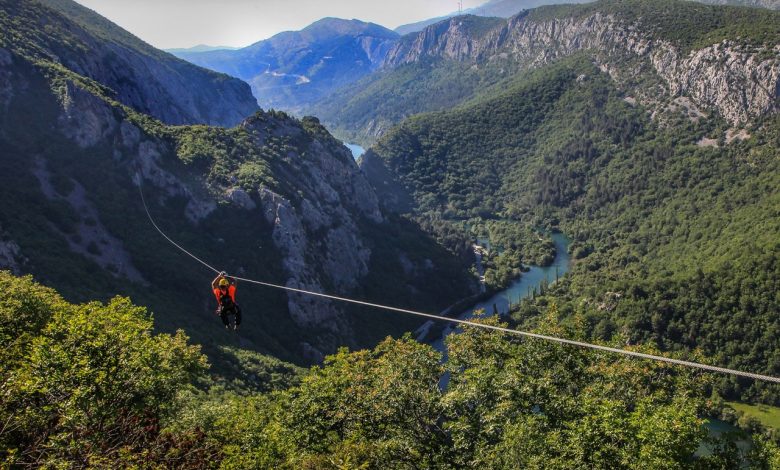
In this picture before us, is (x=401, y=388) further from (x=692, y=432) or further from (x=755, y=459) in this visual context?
(x=755, y=459)

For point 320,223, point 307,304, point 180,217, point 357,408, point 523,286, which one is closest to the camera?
point 357,408

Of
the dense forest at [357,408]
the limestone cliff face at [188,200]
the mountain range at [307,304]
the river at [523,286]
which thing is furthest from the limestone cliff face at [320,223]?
the dense forest at [357,408]

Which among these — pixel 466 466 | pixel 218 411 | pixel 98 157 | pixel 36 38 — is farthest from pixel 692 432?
pixel 36 38

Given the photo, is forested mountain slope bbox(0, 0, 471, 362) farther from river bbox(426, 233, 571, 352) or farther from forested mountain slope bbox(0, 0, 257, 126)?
river bbox(426, 233, 571, 352)

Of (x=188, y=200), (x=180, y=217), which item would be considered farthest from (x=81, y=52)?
(x=180, y=217)

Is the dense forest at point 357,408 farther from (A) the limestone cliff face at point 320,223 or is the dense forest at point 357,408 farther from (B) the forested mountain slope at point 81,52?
(B) the forested mountain slope at point 81,52

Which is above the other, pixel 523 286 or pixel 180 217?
pixel 180 217

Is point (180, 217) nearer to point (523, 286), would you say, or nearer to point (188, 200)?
point (188, 200)
